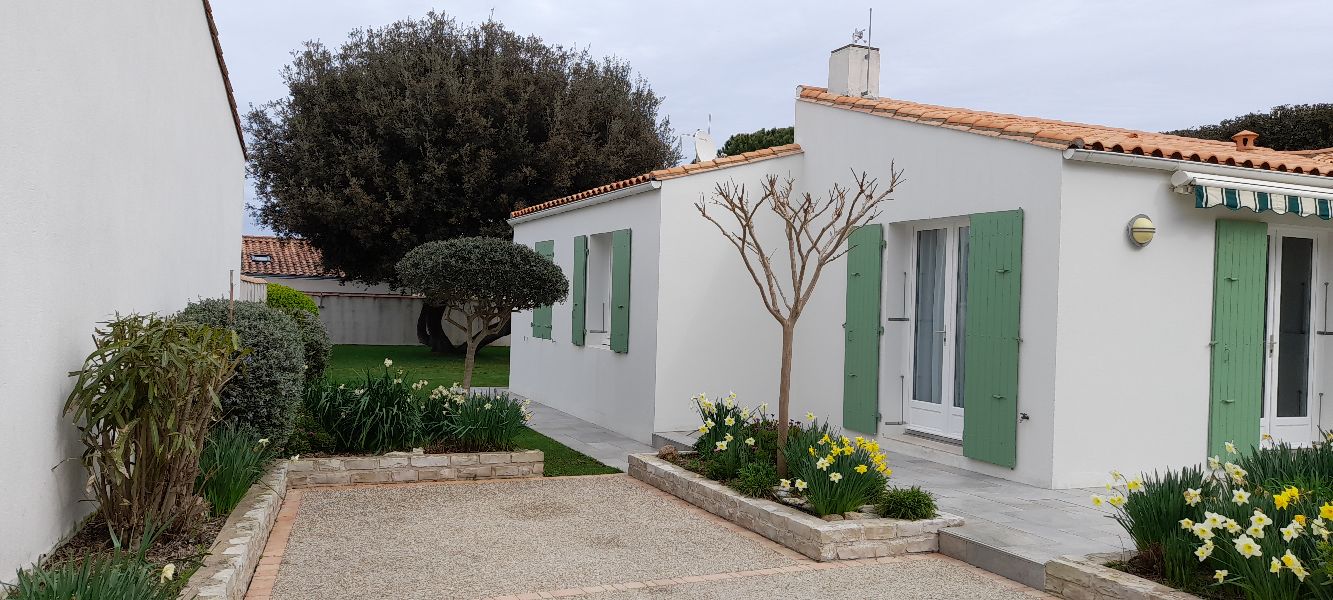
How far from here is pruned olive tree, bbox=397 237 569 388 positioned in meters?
10.3

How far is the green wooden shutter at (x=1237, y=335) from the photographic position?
8133 millimetres

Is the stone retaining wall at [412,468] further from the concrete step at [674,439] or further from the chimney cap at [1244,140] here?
the chimney cap at [1244,140]

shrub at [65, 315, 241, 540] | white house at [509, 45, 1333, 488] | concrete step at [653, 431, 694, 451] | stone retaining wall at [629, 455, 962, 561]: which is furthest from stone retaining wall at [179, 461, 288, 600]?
white house at [509, 45, 1333, 488]

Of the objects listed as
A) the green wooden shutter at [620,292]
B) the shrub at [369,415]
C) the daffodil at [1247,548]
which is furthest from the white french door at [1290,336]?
the shrub at [369,415]

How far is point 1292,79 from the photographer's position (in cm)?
2273

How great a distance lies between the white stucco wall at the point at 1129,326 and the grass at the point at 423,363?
10.5 meters

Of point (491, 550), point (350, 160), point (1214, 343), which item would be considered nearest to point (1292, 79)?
point (1214, 343)

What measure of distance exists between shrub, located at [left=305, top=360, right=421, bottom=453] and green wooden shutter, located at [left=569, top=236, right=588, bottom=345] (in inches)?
153

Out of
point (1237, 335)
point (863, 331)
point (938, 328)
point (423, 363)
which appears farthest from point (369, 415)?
point (423, 363)

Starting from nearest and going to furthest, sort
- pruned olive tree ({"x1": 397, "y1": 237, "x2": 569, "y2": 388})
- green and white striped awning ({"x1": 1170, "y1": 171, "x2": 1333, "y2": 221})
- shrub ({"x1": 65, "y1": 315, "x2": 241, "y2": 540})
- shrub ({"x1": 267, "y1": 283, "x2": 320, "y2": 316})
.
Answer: shrub ({"x1": 65, "y1": 315, "x2": 241, "y2": 540}), green and white striped awning ({"x1": 1170, "y1": 171, "x2": 1333, "y2": 221}), pruned olive tree ({"x1": 397, "y1": 237, "x2": 569, "y2": 388}), shrub ({"x1": 267, "y1": 283, "x2": 320, "y2": 316})

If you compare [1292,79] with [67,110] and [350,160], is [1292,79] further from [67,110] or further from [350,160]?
[67,110]

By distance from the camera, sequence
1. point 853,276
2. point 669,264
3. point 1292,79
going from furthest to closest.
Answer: point 1292,79 < point 669,264 < point 853,276

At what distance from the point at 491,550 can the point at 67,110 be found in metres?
3.49

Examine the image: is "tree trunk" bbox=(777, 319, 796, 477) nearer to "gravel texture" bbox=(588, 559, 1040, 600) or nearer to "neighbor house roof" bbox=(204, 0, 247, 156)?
"gravel texture" bbox=(588, 559, 1040, 600)
